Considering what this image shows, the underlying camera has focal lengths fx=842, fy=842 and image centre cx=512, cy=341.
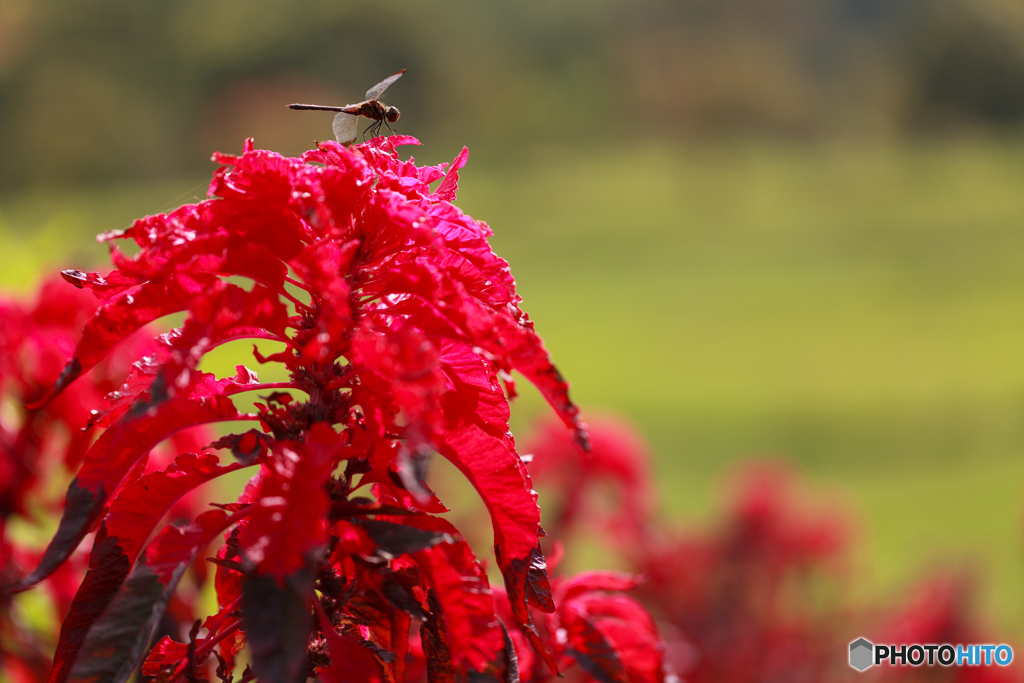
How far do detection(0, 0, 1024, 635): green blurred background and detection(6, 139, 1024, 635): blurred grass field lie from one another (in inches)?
1.5

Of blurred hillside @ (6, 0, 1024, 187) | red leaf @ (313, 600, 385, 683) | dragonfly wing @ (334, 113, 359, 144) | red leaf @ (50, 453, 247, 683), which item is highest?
blurred hillside @ (6, 0, 1024, 187)

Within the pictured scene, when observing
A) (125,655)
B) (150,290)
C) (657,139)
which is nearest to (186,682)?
(125,655)

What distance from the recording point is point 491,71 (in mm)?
15586

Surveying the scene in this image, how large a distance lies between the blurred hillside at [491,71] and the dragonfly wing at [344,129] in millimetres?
7696

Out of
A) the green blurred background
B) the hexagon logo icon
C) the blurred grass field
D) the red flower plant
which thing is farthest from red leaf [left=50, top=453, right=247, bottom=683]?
the green blurred background

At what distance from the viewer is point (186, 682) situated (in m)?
0.46

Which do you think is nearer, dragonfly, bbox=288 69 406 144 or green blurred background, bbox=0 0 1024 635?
dragonfly, bbox=288 69 406 144

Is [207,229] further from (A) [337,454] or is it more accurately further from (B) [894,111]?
(B) [894,111]

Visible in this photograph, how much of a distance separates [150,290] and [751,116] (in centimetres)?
1345

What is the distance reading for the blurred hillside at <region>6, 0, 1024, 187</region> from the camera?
10.2 m

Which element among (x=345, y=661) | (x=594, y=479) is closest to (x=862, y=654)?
(x=594, y=479)

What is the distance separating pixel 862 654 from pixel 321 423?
101cm

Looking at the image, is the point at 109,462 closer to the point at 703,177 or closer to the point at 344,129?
the point at 344,129

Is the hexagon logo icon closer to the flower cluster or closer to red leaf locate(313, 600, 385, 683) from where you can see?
the flower cluster
